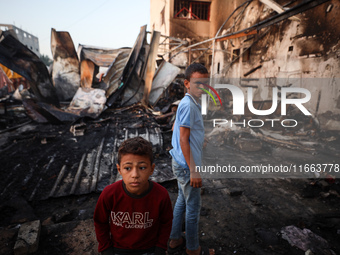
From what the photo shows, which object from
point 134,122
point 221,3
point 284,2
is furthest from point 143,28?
point 221,3

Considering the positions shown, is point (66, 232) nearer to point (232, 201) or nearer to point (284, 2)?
point (232, 201)

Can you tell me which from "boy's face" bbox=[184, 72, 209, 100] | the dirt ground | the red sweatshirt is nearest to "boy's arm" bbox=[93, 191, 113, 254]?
the red sweatshirt

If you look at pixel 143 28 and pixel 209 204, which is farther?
pixel 143 28

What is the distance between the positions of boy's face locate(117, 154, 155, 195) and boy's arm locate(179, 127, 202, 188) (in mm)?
536

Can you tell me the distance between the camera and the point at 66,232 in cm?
245

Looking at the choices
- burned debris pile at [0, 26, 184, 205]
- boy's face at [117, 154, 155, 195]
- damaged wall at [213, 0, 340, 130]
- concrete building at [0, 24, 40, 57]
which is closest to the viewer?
boy's face at [117, 154, 155, 195]

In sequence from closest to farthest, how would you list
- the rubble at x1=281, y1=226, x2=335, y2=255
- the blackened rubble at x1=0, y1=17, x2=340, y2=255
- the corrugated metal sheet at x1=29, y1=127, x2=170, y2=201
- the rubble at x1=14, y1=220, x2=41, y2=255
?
the rubble at x1=14, y1=220, x2=41, y2=255 → the rubble at x1=281, y1=226, x2=335, y2=255 → the blackened rubble at x1=0, y1=17, x2=340, y2=255 → the corrugated metal sheet at x1=29, y1=127, x2=170, y2=201

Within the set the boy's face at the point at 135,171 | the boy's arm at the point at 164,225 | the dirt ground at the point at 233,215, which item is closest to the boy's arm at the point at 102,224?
the boy's face at the point at 135,171

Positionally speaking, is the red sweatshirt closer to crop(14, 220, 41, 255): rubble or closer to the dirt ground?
the dirt ground

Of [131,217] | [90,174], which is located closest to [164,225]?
[131,217]

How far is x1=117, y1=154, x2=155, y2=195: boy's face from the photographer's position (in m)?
1.28

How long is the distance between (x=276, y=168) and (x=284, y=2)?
656cm

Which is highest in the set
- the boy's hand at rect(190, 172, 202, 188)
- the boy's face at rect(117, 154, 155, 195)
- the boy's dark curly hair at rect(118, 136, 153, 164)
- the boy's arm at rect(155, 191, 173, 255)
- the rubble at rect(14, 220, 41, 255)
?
the boy's dark curly hair at rect(118, 136, 153, 164)

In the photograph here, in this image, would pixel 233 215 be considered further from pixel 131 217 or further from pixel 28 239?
pixel 28 239
